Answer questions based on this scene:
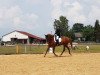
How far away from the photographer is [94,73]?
1678cm

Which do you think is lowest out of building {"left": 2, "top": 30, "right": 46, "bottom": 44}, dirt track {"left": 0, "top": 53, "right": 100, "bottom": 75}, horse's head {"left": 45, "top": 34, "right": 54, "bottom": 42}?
dirt track {"left": 0, "top": 53, "right": 100, "bottom": 75}

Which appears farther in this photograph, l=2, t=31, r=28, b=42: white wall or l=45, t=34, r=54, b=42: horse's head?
l=2, t=31, r=28, b=42: white wall

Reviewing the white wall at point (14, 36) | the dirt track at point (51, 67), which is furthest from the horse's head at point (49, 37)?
the white wall at point (14, 36)

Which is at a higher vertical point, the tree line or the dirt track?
the tree line

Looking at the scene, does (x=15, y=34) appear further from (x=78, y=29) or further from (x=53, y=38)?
(x=53, y=38)

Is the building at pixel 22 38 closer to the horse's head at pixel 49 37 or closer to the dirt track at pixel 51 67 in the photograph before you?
the horse's head at pixel 49 37

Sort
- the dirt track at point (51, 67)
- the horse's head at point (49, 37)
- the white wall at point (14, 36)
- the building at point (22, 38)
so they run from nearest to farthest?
the dirt track at point (51, 67) → the horse's head at point (49, 37) → the building at point (22, 38) → the white wall at point (14, 36)

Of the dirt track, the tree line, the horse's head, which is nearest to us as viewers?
the dirt track

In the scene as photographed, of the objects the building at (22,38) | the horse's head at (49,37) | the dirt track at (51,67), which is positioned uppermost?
the building at (22,38)

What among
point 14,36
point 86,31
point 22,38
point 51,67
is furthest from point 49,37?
point 86,31

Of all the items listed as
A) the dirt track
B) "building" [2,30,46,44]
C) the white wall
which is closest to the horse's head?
the dirt track

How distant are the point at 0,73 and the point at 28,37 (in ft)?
320

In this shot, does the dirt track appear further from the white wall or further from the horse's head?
the white wall

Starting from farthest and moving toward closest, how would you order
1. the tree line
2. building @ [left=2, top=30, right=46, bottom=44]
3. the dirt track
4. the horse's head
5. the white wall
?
the tree line, the white wall, building @ [left=2, top=30, right=46, bottom=44], the horse's head, the dirt track
